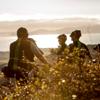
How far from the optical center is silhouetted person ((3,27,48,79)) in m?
12.5

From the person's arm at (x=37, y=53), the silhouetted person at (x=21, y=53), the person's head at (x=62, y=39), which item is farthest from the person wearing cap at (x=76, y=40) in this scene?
the person's arm at (x=37, y=53)

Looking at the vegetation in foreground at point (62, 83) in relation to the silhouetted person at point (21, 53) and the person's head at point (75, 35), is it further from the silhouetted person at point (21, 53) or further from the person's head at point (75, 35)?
the person's head at point (75, 35)

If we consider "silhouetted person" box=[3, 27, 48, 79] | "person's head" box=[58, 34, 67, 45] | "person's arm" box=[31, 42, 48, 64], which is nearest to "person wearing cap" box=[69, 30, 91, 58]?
"person's head" box=[58, 34, 67, 45]

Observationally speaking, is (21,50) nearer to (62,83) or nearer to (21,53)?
(21,53)

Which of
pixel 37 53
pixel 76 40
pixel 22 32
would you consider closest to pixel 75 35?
pixel 76 40

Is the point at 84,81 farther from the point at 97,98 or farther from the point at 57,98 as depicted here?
the point at 57,98

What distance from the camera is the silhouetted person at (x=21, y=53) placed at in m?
12.5

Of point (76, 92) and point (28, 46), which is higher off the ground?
point (28, 46)

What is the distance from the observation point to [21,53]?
13312 mm

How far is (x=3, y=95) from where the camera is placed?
36.9 feet

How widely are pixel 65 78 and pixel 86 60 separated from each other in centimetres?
133

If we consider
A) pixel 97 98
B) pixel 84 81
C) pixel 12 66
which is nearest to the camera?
pixel 97 98

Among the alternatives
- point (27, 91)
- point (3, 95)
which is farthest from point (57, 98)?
point (3, 95)

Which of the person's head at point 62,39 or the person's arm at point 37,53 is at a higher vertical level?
the person's head at point 62,39
